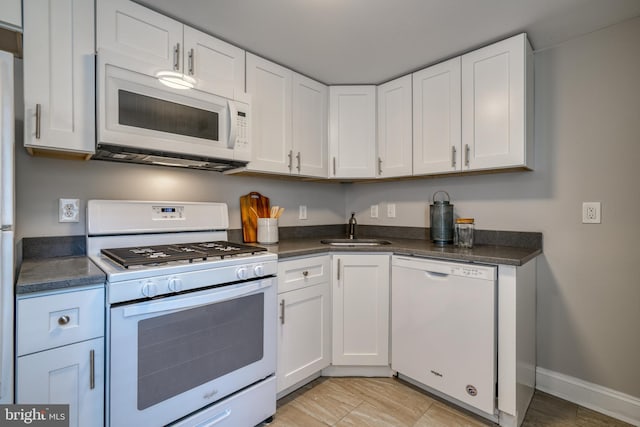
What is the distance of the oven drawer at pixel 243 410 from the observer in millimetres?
1362

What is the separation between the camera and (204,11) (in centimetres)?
157

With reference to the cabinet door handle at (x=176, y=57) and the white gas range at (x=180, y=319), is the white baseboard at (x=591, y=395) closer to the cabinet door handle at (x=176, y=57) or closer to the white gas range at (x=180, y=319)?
the white gas range at (x=180, y=319)

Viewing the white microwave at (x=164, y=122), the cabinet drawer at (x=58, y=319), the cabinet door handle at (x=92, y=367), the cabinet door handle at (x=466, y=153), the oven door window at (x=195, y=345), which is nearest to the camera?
the cabinet drawer at (x=58, y=319)

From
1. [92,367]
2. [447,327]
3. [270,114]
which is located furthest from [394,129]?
[92,367]

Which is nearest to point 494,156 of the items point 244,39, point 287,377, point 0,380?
point 244,39

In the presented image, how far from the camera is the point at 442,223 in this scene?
2162 millimetres

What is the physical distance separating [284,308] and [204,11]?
165 cm

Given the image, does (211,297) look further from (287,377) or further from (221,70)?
(221,70)

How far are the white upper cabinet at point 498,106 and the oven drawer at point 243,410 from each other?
1.78m

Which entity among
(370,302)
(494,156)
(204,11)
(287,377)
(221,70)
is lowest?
(287,377)

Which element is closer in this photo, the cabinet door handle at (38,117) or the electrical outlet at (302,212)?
the cabinet door handle at (38,117)

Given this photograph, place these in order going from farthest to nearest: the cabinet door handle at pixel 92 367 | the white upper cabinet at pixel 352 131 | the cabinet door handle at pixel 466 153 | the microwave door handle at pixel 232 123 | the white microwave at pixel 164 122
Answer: the white upper cabinet at pixel 352 131, the cabinet door handle at pixel 466 153, the microwave door handle at pixel 232 123, the white microwave at pixel 164 122, the cabinet door handle at pixel 92 367

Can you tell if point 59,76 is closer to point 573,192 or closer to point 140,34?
point 140,34

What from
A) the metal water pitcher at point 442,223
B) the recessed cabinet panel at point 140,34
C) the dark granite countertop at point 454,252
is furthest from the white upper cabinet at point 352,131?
the recessed cabinet panel at point 140,34
